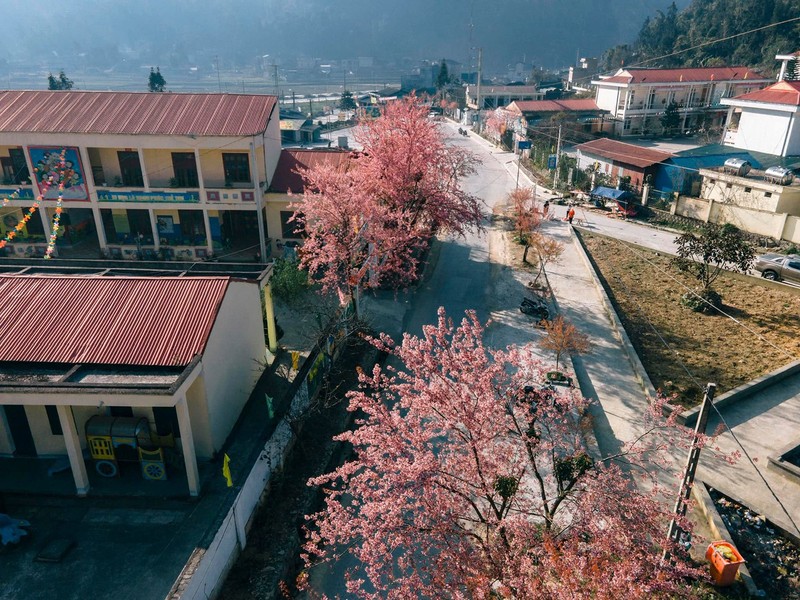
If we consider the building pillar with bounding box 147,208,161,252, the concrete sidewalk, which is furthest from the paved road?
the building pillar with bounding box 147,208,161,252

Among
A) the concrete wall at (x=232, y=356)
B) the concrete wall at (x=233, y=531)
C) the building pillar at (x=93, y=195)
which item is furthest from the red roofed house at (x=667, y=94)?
the concrete wall at (x=233, y=531)

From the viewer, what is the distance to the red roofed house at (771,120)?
44.3 m

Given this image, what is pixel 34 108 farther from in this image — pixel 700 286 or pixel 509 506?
pixel 700 286

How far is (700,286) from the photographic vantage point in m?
27.1

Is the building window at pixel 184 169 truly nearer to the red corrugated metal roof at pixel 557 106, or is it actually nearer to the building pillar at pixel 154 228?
the building pillar at pixel 154 228

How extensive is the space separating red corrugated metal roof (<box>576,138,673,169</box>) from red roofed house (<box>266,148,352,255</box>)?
23.5 m

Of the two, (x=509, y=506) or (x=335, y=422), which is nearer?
(x=509, y=506)

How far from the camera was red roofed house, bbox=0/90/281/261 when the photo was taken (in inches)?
1086

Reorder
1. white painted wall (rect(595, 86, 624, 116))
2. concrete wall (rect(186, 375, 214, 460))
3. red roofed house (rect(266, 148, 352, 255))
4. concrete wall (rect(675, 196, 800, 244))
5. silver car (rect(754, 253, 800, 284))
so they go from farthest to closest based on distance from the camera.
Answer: white painted wall (rect(595, 86, 624, 116)) → concrete wall (rect(675, 196, 800, 244)) → red roofed house (rect(266, 148, 352, 255)) → silver car (rect(754, 253, 800, 284)) → concrete wall (rect(186, 375, 214, 460))

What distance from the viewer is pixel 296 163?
3133cm

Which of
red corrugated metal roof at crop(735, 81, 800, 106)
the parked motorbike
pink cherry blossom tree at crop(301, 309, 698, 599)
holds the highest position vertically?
red corrugated metal roof at crop(735, 81, 800, 106)

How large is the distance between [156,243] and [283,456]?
19085 mm

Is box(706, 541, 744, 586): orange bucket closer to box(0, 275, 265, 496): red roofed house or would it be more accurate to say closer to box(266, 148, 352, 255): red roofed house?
box(0, 275, 265, 496): red roofed house

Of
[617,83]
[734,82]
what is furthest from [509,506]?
[734,82]
